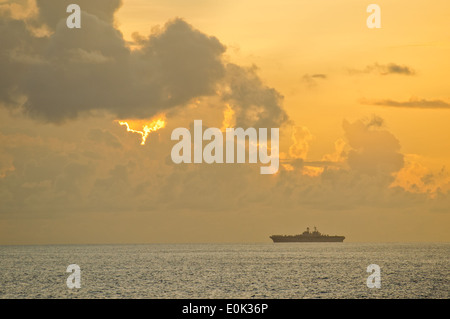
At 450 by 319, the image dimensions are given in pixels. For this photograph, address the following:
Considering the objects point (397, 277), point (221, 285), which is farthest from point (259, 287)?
point (397, 277)

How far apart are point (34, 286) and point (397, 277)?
239 ft

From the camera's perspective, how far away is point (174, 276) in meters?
142

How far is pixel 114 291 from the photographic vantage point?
347 feet
